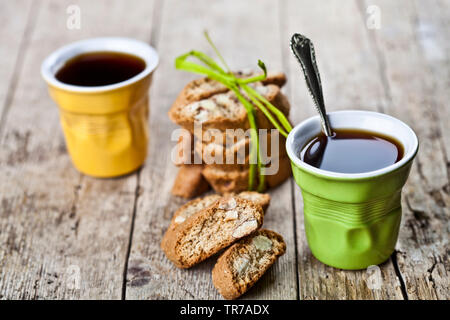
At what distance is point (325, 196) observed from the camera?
3.19 feet

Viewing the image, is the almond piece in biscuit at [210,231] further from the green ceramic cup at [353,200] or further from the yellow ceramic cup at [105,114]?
the yellow ceramic cup at [105,114]

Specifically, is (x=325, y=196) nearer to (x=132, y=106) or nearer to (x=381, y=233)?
(x=381, y=233)

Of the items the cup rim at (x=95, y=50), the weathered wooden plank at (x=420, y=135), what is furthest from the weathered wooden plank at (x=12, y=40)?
the weathered wooden plank at (x=420, y=135)

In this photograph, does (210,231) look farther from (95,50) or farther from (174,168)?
(95,50)

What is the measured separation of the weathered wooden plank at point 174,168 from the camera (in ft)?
3.51

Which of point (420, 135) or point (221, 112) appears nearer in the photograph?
point (221, 112)

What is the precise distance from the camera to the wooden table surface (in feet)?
3.53

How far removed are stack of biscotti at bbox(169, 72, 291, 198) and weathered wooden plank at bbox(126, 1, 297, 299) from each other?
7 centimetres

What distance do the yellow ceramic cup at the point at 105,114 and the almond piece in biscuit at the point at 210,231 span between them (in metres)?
0.34

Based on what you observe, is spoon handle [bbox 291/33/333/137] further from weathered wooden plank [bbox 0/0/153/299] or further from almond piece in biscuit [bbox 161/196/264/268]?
weathered wooden plank [bbox 0/0/153/299]

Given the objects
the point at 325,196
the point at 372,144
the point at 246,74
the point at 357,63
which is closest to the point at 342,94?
the point at 357,63

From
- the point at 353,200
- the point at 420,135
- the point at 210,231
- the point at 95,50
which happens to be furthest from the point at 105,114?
the point at 420,135

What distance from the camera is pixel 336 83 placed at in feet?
5.36

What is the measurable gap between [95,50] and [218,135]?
0.39 meters
